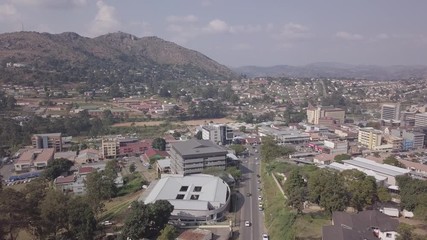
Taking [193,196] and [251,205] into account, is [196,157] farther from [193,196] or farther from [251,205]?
[251,205]

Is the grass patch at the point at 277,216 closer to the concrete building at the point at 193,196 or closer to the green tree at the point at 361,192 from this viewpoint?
the concrete building at the point at 193,196

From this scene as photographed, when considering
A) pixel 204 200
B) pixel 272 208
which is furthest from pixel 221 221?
pixel 272 208

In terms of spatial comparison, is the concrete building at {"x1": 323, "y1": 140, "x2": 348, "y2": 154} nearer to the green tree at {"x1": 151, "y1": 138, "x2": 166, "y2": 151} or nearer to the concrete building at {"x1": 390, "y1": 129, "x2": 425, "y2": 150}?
the concrete building at {"x1": 390, "y1": 129, "x2": 425, "y2": 150}

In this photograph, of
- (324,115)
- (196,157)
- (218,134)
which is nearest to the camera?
(196,157)

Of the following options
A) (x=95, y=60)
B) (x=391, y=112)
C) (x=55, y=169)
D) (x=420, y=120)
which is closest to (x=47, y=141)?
(x=55, y=169)

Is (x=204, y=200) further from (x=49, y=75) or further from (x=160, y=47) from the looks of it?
(x=160, y=47)
